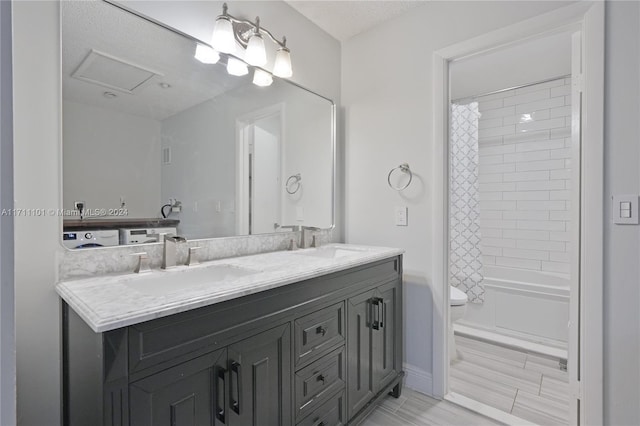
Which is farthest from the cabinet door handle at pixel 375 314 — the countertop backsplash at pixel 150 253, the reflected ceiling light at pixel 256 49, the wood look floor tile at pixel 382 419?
the reflected ceiling light at pixel 256 49

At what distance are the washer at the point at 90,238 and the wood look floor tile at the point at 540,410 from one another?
2219mm

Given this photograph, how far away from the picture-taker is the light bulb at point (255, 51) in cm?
168

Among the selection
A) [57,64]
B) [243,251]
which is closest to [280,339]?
[243,251]

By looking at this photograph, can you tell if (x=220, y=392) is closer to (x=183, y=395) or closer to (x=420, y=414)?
(x=183, y=395)

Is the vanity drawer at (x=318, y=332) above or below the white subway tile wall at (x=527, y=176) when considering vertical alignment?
below

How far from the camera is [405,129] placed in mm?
2051

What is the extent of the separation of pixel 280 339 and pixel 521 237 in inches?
119

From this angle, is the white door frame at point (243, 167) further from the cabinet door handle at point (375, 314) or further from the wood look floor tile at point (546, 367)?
the wood look floor tile at point (546, 367)

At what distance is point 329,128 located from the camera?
2.31 m

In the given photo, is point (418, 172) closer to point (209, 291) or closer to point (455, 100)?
point (209, 291)

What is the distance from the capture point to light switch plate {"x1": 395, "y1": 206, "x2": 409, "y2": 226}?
2051mm

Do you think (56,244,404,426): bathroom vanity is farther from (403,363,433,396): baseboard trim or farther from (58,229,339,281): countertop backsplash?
(403,363,433,396): baseboard trim

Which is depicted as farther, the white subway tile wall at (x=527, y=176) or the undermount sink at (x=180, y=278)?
the white subway tile wall at (x=527, y=176)

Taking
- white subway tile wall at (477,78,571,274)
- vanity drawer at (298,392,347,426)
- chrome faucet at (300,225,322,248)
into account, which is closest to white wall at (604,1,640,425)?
vanity drawer at (298,392,347,426)
